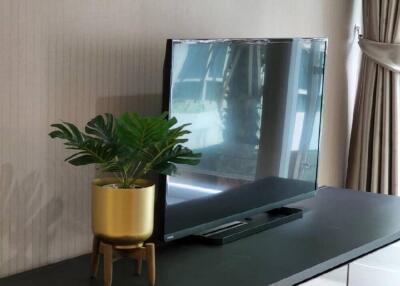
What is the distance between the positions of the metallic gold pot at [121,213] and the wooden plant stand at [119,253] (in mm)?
21

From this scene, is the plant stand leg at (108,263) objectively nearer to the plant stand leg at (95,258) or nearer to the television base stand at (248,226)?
the plant stand leg at (95,258)

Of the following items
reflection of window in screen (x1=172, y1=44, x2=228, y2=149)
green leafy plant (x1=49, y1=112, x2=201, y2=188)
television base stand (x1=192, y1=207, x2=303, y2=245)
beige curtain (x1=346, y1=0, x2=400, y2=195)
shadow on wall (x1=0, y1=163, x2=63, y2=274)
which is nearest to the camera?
green leafy plant (x1=49, y1=112, x2=201, y2=188)

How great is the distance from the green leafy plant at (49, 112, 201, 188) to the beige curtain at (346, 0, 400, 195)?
1.93 metres

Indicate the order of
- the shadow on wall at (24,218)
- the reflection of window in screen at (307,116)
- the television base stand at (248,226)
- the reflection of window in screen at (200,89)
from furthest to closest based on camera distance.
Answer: the reflection of window in screen at (307,116) < the television base stand at (248,226) < the reflection of window in screen at (200,89) < the shadow on wall at (24,218)

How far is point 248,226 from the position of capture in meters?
2.62

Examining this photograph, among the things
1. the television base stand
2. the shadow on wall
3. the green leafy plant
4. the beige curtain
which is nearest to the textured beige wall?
the shadow on wall

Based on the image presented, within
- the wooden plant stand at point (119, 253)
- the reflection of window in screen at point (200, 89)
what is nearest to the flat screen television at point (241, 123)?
the reflection of window in screen at point (200, 89)

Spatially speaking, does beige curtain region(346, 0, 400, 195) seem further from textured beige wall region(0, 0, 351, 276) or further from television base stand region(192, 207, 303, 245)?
textured beige wall region(0, 0, 351, 276)

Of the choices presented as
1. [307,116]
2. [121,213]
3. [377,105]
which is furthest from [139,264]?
[377,105]

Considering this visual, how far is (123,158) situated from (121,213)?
0.47 ft

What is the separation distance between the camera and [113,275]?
82.0 inches

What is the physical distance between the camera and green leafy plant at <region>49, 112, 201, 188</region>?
1896mm

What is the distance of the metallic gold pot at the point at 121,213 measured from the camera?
1914 millimetres

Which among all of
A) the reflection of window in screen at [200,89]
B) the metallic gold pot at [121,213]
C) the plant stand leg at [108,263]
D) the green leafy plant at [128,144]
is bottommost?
the plant stand leg at [108,263]
